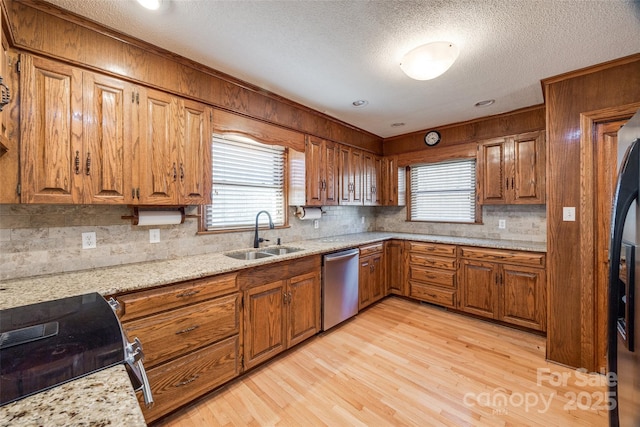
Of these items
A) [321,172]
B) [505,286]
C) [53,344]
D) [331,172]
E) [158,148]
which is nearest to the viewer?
[53,344]

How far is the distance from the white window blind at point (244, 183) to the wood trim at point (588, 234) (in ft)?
8.95

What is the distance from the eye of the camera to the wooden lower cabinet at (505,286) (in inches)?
106

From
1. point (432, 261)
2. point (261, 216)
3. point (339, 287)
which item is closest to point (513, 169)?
point (432, 261)

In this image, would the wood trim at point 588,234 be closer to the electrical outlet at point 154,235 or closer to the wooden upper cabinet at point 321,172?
the wooden upper cabinet at point 321,172

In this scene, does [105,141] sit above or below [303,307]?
above

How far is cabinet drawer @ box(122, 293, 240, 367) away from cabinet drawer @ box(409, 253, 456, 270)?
8.08 ft

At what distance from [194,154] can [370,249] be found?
7.53 feet

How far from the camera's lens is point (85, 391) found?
0.63 meters

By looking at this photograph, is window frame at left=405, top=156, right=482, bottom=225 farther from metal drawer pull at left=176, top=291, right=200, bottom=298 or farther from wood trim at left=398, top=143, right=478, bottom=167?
metal drawer pull at left=176, top=291, right=200, bottom=298

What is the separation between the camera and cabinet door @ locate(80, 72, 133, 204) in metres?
1.64

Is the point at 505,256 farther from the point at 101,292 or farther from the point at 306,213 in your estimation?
the point at 101,292

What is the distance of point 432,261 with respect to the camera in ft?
11.1

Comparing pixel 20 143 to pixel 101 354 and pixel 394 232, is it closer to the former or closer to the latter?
pixel 101 354

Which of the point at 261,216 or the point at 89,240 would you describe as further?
the point at 261,216
